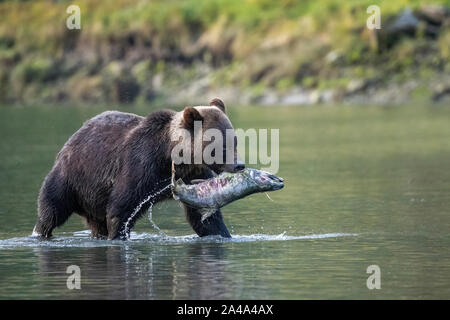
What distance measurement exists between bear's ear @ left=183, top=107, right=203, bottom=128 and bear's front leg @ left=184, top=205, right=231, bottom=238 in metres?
1.27

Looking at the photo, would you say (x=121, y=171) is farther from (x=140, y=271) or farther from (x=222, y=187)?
(x=140, y=271)

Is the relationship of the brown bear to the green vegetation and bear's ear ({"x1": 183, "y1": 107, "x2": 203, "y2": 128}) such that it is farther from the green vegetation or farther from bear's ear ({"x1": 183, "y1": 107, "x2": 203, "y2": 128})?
the green vegetation

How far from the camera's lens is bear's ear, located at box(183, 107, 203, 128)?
12242 millimetres

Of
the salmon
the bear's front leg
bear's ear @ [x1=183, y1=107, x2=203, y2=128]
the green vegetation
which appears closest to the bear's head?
bear's ear @ [x1=183, y1=107, x2=203, y2=128]

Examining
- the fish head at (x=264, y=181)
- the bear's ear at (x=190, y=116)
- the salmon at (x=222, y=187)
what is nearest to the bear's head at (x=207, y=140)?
the bear's ear at (x=190, y=116)

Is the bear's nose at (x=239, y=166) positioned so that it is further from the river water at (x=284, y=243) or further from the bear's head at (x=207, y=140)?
the river water at (x=284, y=243)

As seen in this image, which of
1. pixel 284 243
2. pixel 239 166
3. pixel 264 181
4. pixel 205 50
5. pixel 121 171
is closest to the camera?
pixel 239 166

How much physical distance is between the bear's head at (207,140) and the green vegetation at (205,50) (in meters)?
33.3

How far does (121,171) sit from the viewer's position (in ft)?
42.4

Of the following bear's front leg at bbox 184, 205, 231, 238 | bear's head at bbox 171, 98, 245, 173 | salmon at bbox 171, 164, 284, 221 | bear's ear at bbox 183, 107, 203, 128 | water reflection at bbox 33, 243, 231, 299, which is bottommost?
water reflection at bbox 33, 243, 231, 299

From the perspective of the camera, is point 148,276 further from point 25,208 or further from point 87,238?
point 25,208

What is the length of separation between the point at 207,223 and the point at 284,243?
948mm

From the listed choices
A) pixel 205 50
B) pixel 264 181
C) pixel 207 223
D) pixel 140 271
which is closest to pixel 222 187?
pixel 264 181

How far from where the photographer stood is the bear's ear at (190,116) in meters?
12.2
